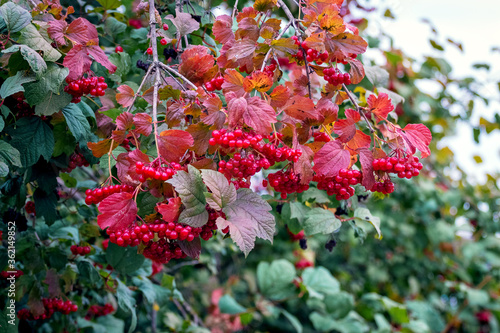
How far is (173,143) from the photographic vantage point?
0.96 m

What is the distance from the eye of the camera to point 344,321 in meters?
2.57

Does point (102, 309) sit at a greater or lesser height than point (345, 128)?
lesser

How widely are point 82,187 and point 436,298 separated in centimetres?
365

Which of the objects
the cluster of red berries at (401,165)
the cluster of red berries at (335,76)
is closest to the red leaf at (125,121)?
the cluster of red berries at (335,76)

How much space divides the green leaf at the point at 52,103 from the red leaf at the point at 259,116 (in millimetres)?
620

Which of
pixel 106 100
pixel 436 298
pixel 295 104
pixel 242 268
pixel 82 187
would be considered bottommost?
pixel 242 268

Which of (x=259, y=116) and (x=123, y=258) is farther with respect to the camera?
(x=123, y=258)

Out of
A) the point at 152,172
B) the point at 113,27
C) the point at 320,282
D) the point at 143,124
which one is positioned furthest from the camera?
the point at 320,282

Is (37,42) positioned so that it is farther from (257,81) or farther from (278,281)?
(278,281)

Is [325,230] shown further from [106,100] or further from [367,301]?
[367,301]

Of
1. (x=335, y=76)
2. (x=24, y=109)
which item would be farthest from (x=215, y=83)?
(x=24, y=109)

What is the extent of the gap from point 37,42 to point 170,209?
678 millimetres

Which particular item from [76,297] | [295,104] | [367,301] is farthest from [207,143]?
[367,301]

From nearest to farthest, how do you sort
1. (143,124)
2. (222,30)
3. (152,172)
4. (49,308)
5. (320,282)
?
(152,172), (143,124), (222,30), (49,308), (320,282)
